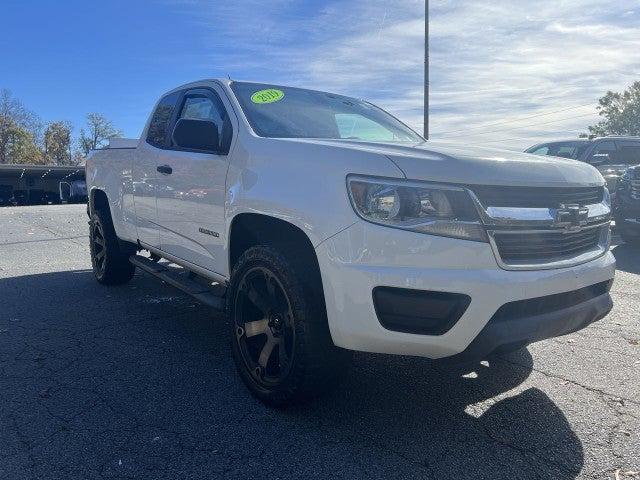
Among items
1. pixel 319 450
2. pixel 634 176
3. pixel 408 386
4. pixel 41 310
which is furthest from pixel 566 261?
pixel 634 176

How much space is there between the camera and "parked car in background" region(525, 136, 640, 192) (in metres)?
10.8

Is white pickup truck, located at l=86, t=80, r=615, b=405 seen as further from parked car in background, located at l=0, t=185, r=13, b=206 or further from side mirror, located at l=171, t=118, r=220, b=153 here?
parked car in background, located at l=0, t=185, r=13, b=206

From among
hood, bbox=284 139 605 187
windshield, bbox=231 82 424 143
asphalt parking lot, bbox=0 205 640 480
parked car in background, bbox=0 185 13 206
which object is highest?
windshield, bbox=231 82 424 143

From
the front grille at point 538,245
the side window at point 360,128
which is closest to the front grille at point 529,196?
the front grille at point 538,245

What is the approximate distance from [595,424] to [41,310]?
461 centimetres

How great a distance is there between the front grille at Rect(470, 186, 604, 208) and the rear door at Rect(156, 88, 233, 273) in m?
1.66

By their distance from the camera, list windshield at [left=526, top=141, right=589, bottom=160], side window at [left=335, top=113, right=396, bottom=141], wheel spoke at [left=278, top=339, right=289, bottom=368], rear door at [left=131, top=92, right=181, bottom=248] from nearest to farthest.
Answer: wheel spoke at [left=278, top=339, right=289, bottom=368] → side window at [left=335, top=113, right=396, bottom=141] → rear door at [left=131, top=92, right=181, bottom=248] → windshield at [left=526, top=141, right=589, bottom=160]

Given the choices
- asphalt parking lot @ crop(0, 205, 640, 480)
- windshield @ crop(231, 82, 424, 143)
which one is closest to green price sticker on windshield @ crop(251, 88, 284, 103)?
windshield @ crop(231, 82, 424, 143)

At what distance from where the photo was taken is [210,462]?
2.54 metres

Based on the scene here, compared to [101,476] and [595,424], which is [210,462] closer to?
[101,476]

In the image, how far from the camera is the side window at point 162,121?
4613mm

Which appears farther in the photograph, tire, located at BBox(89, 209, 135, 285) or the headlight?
tire, located at BBox(89, 209, 135, 285)

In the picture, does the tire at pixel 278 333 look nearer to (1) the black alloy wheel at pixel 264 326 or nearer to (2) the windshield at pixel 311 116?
(1) the black alloy wheel at pixel 264 326

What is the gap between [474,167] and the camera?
8.25ft
